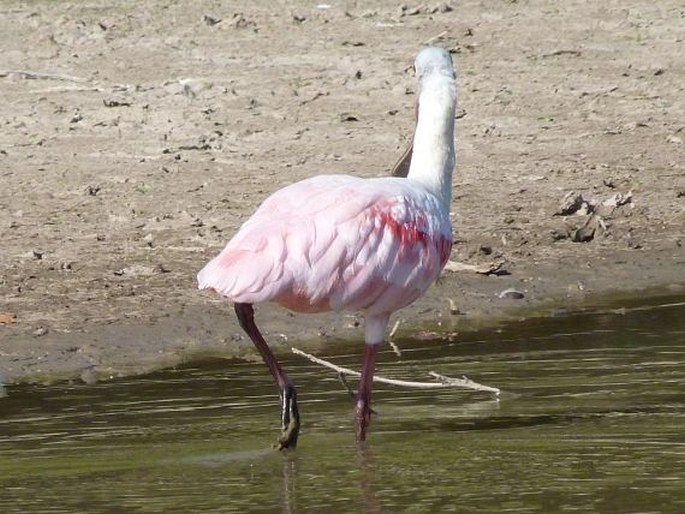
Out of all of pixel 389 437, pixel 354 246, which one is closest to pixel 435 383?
pixel 389 437

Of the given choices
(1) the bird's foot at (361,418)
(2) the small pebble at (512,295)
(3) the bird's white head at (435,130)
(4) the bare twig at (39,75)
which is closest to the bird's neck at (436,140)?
(3) the bird's white head at (435,130)

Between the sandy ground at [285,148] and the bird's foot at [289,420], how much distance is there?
164 centimetres

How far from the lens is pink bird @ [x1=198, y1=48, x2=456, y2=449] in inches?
261

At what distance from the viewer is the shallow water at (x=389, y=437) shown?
6.29m

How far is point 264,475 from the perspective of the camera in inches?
260

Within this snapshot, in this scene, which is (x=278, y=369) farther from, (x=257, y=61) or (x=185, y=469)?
(x=257, y=61)

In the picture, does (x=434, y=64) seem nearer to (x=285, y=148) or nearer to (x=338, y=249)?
(x=338, y=249)

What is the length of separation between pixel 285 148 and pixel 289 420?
5.51 m

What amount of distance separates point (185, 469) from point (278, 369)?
1.94ft

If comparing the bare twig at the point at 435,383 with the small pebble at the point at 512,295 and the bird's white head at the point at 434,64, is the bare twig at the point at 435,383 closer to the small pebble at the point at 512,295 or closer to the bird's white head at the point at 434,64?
the bird's white head at the point at 434,64

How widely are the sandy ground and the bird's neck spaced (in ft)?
5.98

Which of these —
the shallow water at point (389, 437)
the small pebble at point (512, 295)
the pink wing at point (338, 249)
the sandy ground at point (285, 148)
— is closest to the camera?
the shallow water at point (389, 437)

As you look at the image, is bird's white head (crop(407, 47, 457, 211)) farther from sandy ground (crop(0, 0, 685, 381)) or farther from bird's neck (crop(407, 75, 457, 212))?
sandy ground (crop(0, 0, 685, 381))

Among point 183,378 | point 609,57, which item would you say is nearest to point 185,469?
point 183,378
